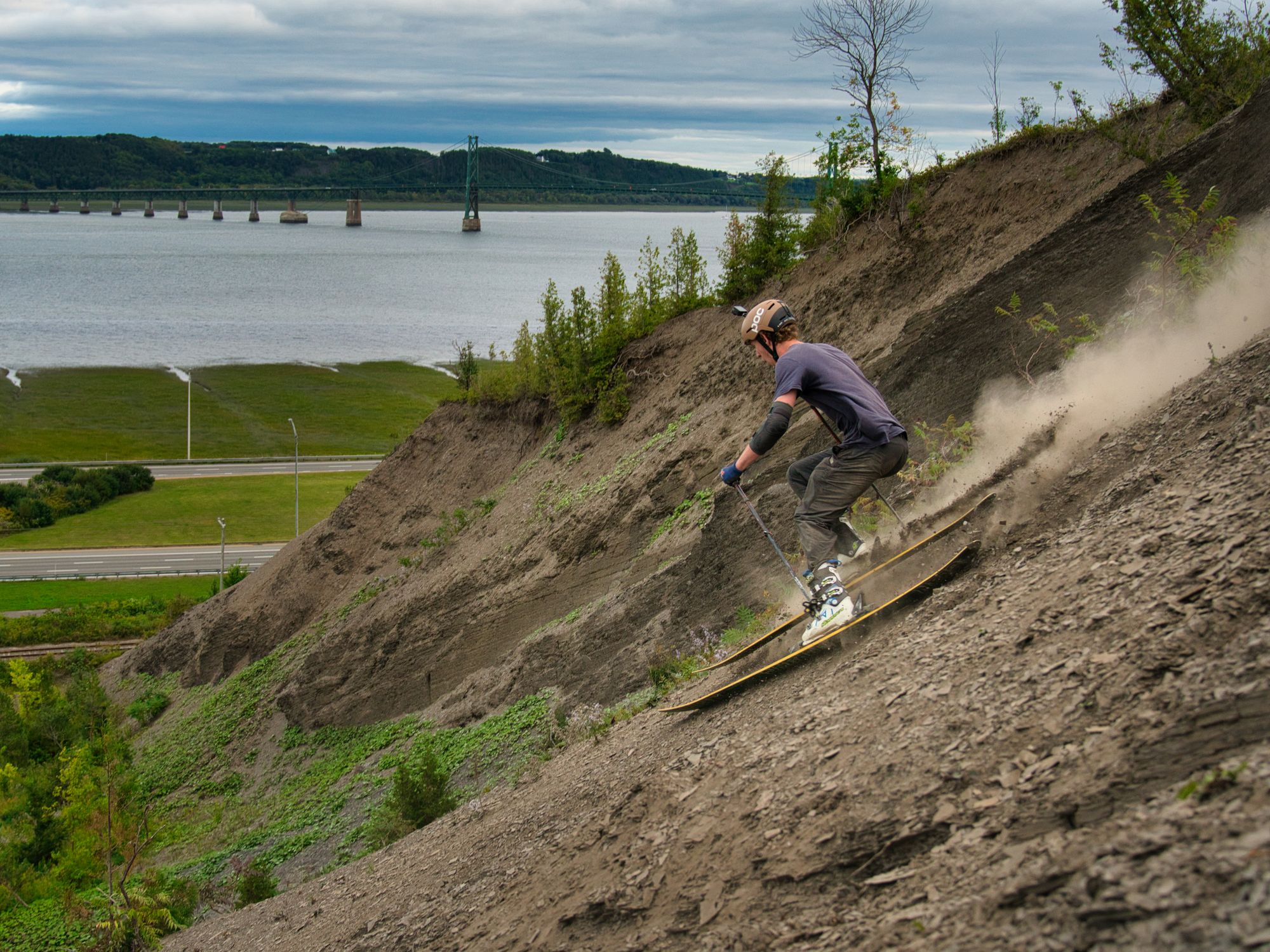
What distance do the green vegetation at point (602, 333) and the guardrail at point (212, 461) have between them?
4040 cm

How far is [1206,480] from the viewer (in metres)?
6.56

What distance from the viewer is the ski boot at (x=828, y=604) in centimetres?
809

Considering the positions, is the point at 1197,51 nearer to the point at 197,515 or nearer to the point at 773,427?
the point at 773,427

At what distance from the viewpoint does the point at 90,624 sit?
4053cm

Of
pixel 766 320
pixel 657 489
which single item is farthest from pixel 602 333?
pixel 766 320

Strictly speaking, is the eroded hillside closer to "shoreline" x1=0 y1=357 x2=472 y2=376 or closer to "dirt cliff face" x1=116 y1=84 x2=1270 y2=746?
"dirt cliff face" x1=116 y1=84 x2=1270 y2=746

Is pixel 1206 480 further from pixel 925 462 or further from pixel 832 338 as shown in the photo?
pixel 832 338

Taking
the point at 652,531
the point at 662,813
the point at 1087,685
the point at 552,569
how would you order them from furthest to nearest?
1. the point at 552,569
2. the point at 652,531
3. the point at 662,813
4. the point at 1087,685

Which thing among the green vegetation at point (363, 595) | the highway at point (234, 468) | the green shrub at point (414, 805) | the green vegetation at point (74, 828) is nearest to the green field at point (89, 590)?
the green vegetation at point (74, 828)

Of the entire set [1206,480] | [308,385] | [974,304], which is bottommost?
[308,385]

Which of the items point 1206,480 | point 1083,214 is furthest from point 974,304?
point 1206,480

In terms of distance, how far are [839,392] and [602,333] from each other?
57.3 feet

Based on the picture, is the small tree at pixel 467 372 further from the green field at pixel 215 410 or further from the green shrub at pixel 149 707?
the green field at pixel 215 410

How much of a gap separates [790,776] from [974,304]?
1024 cm
